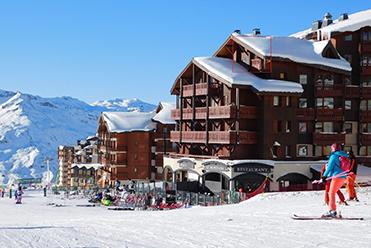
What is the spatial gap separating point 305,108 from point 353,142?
21.5 ft

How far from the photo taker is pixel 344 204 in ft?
54.0

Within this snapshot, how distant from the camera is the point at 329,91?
4509 centimetres

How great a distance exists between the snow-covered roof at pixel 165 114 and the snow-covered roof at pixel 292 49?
20209mm

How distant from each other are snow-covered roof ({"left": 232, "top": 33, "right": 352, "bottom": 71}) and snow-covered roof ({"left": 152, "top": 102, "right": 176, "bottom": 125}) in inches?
796

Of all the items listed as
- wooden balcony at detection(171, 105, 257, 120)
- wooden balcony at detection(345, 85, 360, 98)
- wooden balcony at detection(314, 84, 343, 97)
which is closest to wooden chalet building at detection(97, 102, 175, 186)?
wooden balcony at detection(171, 105, 257, 120)

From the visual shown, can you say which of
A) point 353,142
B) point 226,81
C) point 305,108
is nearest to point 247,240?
point 226,81

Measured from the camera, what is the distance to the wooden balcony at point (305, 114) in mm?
43625

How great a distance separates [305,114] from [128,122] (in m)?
28.3

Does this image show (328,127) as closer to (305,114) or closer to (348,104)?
(305,114)

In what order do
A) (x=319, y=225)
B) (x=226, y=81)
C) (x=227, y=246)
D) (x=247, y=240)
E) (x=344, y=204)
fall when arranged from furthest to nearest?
(x=226, y=81) → (x=344, y=204) → (x=319, y=225) → (x=247, y=240) → (x=227, y=246)

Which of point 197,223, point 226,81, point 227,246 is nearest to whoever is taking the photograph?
point 227,246

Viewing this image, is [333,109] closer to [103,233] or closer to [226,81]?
[226,81]

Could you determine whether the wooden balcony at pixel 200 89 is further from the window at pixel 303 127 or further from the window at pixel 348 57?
the window at pixel 348 57

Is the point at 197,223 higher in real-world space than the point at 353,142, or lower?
lower
